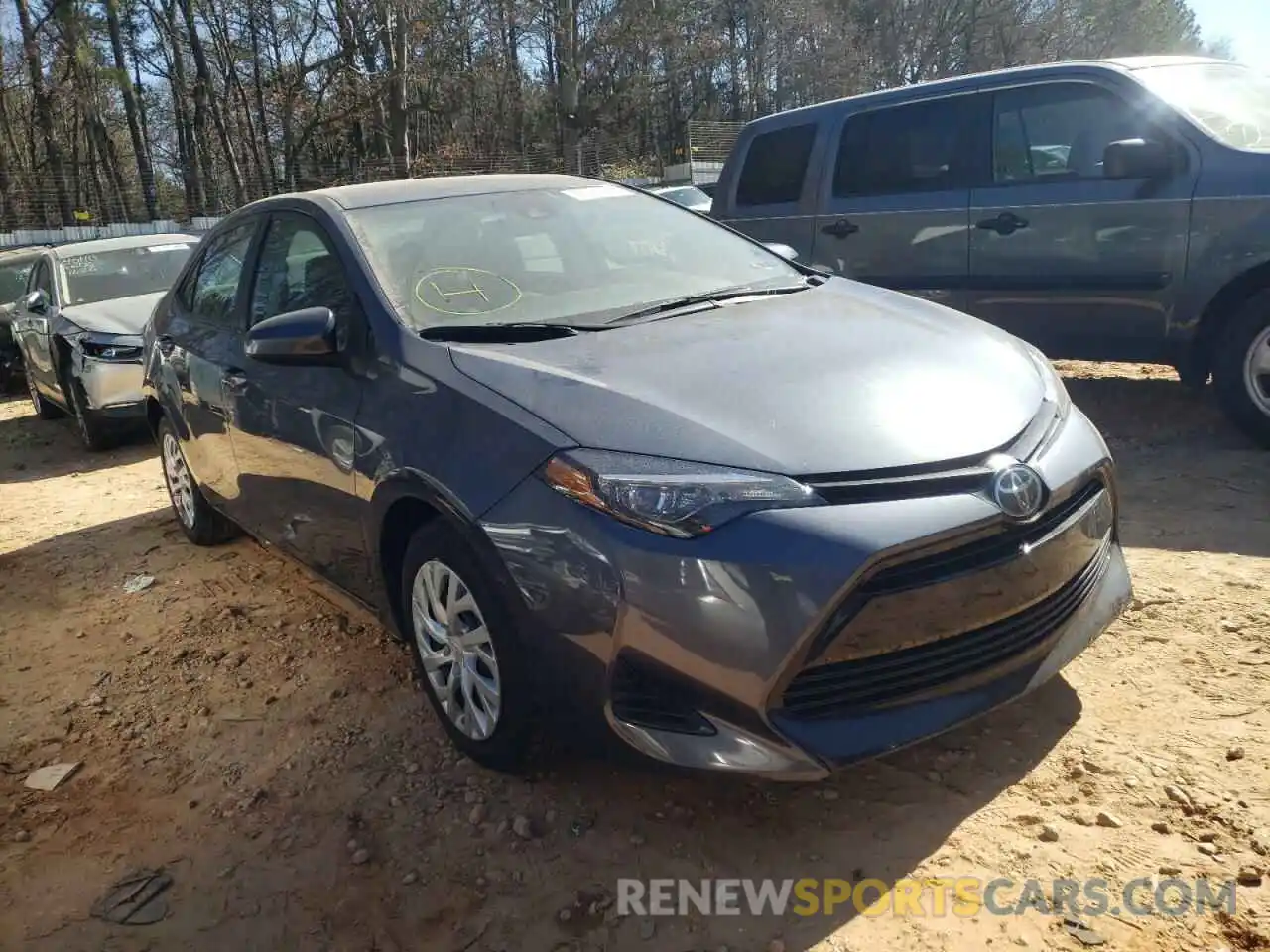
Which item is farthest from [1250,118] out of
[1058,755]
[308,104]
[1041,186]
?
[308,104]

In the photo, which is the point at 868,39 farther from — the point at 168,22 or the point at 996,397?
the point at 996,397

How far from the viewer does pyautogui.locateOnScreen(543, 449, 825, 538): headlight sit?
2207 millimetres

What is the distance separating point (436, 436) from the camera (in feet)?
8.84

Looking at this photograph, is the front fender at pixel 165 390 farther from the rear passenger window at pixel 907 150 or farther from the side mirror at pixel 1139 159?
the side mirror at pixel 1139 159

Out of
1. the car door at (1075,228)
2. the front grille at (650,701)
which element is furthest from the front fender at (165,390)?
the car door at (1075,228)

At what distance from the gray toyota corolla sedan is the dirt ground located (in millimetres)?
308

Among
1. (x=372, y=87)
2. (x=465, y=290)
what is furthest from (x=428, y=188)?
(x=372, y=87)

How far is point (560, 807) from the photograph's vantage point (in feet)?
8.74

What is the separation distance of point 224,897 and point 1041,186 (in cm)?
505

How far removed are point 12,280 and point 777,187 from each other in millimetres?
10008

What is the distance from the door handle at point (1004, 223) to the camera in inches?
216

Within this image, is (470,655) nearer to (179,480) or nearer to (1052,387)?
(1052,387)

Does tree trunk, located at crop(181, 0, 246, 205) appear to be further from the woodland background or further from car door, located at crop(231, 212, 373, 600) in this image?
car door, located at crop(231, 212, 373, 600)

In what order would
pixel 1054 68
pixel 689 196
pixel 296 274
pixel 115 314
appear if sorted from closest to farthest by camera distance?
pixel 296 274 → pixel 1054 68 → pixel 115 314 → pixel 689 196
